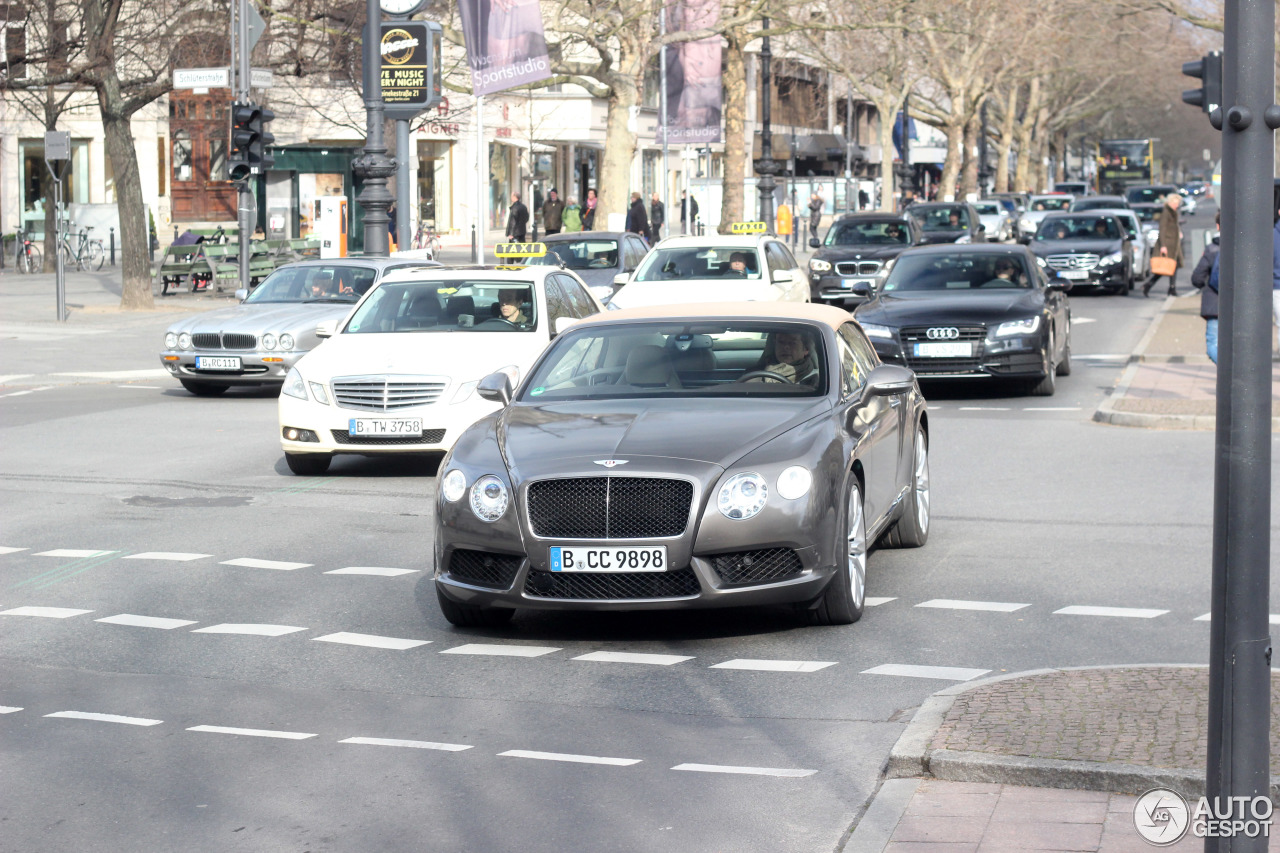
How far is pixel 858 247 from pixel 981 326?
14.9 metres

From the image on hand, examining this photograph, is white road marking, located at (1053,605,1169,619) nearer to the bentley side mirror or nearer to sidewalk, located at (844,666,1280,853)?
sidewalk, located at (844,666,1280,853)

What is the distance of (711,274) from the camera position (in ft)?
76.1

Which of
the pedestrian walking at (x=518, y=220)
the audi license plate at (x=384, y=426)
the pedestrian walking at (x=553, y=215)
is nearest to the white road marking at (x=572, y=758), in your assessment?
the audi license plate at (x=384, y=426)

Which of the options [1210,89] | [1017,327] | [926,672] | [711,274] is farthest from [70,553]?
[711,274]

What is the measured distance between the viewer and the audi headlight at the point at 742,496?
7.32m

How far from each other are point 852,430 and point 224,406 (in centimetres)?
1137

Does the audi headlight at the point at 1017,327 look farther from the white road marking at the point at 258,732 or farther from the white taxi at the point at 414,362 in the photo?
the white road marking at the point at 258,732

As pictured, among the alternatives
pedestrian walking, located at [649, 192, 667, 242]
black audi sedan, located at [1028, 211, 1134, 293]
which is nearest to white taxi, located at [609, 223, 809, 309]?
black audi sedan, located at [1028, 211, 1134, 293]

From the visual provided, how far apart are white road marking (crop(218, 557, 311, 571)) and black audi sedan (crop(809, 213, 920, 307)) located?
842 inches

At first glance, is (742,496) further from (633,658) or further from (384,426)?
(384,426)

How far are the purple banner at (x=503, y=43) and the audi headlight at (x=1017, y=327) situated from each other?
865cm

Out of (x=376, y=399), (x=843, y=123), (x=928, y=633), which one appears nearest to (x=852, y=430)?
(x=928, y=633)

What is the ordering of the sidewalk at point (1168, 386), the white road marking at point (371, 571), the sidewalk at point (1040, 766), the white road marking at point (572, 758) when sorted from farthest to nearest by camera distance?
the sidewalk at point (1168, 386) < the white road marking at point (371, 571) < the white road marking at point (572, 758) < the sidewalk at point (1040, 766)

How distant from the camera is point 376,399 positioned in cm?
1291
